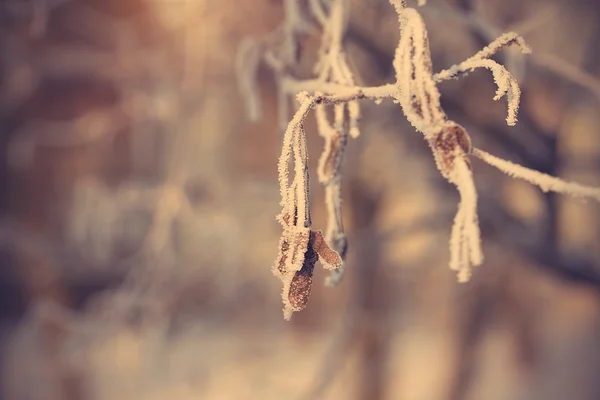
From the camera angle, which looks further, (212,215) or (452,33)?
(212,215)

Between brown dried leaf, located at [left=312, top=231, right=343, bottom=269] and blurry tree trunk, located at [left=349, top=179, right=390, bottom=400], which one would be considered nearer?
brown dried leaf, located at [left=312, top=231, right=343, bottom=269]

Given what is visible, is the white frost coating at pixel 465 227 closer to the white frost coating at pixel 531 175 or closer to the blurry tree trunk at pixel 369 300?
the white frost coating at pixel 531 175

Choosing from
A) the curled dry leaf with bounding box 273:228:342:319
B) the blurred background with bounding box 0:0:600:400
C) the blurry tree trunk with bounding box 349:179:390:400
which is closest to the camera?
the curled dry leaf with bounding box 273:228:342:319

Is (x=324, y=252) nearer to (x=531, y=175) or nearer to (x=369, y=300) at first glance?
(x=531, y=175)

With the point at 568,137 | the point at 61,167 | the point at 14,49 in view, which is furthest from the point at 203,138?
the point at 568,137

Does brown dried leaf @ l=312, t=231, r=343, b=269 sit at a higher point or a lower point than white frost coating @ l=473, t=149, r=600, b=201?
lower

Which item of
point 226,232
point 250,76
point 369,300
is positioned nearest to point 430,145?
point 250,76

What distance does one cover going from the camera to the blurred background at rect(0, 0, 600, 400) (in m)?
1.53

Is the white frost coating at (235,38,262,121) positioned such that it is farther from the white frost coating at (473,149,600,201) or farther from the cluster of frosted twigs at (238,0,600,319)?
the white frost coating at (473,149,600,201)

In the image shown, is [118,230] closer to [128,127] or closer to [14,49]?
[128,127]

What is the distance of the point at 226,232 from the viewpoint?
181cm

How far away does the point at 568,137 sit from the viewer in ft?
4.84

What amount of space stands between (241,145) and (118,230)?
66 cm

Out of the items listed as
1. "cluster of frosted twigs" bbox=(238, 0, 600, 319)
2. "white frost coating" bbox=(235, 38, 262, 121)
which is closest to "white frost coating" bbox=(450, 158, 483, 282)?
"cluster of frosted twigs" bbox=(238, 0, 600, 319)
